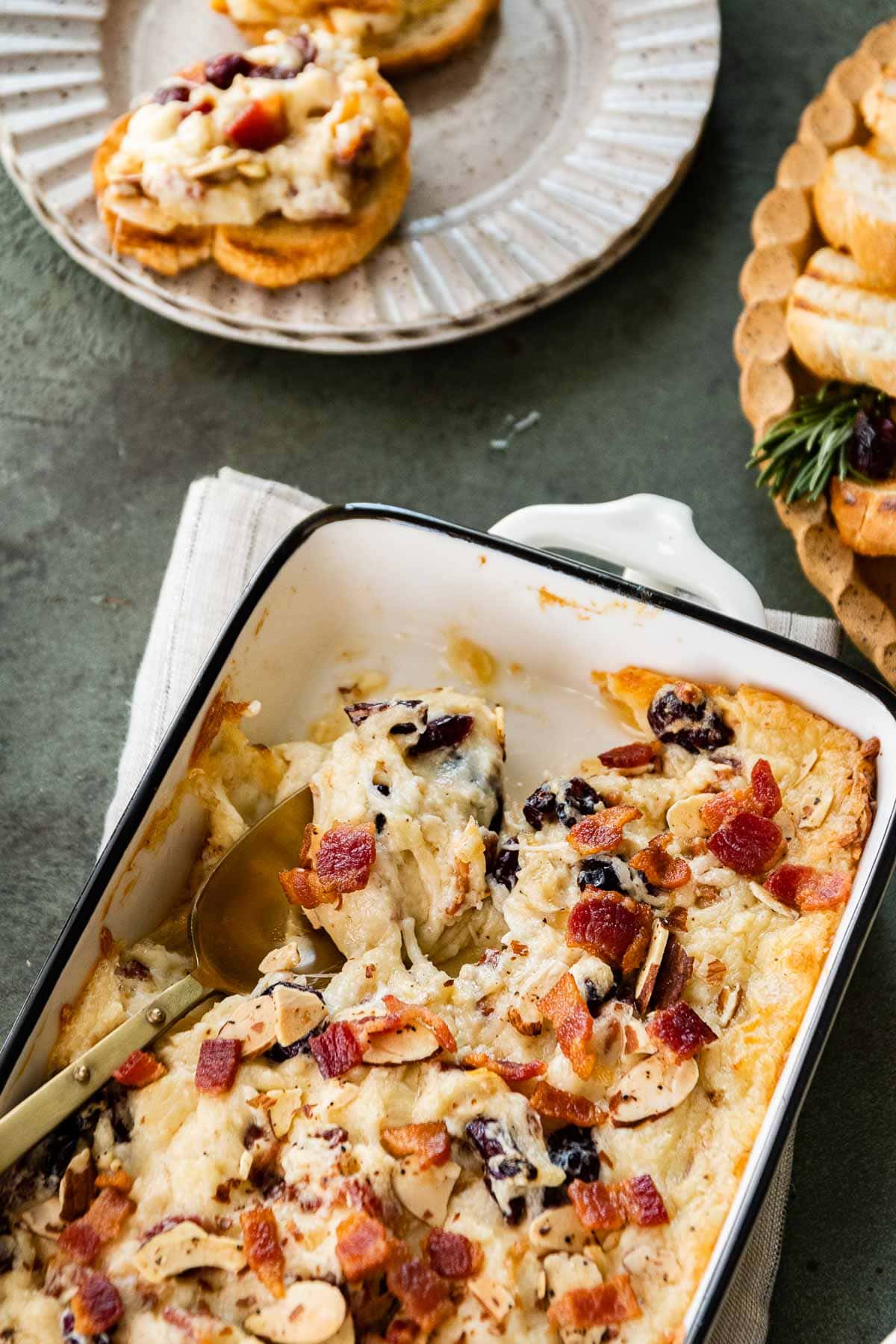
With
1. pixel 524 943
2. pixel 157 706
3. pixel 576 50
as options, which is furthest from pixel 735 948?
pixel 576 50

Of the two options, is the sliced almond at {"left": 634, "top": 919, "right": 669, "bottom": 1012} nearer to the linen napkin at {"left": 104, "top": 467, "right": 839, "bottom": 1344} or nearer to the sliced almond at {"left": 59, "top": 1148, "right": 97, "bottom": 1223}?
the sliced almond at {"left": 59, "top": 1148, "right": 97, "bottom": 1223}

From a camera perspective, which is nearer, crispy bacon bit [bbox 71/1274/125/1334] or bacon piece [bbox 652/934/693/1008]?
crispy bacon bit [bbox 71/1274/125/1334]

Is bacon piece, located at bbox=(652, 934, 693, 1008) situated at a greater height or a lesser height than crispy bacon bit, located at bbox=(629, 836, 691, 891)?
lesser

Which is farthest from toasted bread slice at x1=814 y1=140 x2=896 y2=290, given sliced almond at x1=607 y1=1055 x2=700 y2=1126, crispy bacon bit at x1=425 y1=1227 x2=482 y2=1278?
crispy bacon bit at x1=425 y1=1227 x2=482 y2=1278

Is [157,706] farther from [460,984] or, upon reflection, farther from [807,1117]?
[807,1117]

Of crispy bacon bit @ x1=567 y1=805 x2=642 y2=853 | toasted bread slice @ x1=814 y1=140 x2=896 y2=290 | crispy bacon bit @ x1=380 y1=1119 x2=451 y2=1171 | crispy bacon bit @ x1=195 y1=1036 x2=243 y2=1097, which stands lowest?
crispy bacon bit @ x1=380 y1=1119 x2=451 y2=1171

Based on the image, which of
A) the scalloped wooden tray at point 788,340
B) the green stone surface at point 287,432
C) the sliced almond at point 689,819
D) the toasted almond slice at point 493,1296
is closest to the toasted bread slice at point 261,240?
the green stone surface at point 287,432

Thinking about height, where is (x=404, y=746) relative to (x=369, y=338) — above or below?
below
